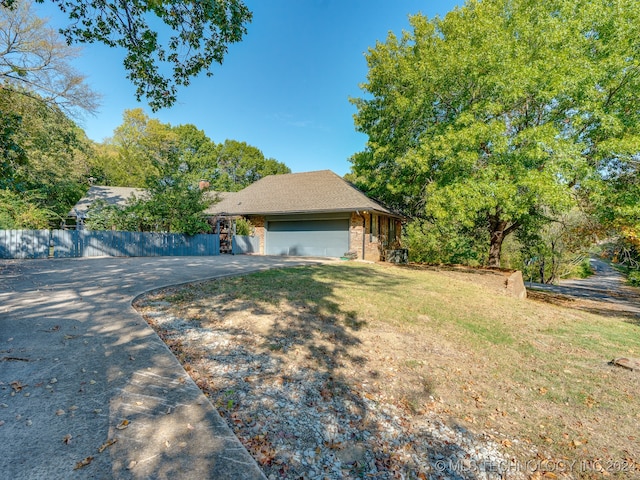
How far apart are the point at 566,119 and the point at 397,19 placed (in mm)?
10872

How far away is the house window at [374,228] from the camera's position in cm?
1656

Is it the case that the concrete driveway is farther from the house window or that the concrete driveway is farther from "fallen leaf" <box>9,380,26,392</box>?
the house window

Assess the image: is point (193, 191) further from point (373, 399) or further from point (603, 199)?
point (603, 199)

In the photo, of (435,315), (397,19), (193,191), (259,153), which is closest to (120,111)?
(259,153)

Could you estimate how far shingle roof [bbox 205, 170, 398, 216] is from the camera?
16062mm

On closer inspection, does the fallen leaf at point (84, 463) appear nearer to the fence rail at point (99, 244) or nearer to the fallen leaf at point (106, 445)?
the fallen leaf at point (106, 445)

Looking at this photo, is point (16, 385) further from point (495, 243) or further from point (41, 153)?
point (41, 153)

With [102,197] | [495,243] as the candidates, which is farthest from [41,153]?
[495,243]

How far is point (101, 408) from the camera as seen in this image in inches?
93.2

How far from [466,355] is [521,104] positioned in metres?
11.5

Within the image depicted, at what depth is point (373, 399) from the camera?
3182mm

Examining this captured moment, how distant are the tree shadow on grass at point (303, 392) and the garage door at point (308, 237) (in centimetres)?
1100

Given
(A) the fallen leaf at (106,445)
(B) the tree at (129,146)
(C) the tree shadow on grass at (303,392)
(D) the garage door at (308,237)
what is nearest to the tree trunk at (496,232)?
(D) the garage door at (308,237)

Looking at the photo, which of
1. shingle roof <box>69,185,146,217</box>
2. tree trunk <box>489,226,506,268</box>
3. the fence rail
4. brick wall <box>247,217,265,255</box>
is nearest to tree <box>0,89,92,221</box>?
shingle roof <box>69,185,146,217</box>
